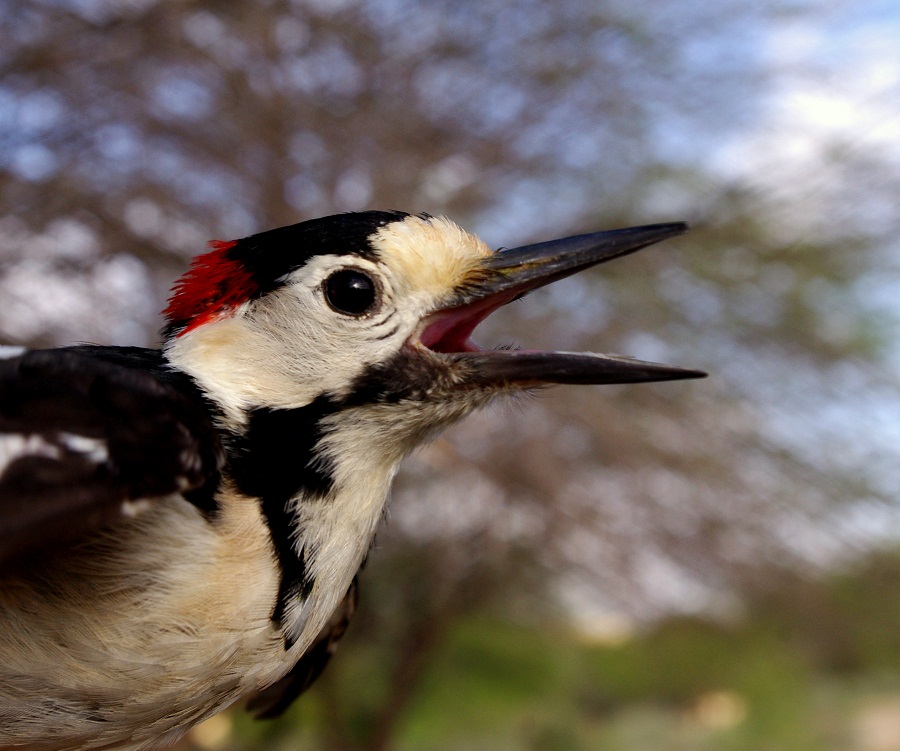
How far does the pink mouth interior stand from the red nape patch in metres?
0.26

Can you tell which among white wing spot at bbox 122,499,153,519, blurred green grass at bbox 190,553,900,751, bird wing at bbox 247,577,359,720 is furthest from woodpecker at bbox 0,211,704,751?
blurred green grass at bbox 190,553,900,751

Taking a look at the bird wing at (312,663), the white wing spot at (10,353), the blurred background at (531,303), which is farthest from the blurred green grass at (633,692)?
the white wing spot at (10,353)

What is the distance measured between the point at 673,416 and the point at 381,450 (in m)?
3.20

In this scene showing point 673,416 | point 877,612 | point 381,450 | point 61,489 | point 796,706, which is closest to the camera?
point 61,489

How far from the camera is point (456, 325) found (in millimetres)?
1298

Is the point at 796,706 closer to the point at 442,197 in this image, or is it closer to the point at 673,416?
the point at 673,416

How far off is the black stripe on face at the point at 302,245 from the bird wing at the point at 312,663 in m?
0.59

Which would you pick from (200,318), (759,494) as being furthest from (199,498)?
(759,494)

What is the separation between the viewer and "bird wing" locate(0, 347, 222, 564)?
883 millimetres

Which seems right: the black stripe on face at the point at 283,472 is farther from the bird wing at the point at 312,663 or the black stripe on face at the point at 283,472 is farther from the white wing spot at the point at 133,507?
the bird wing at the point at 312,663

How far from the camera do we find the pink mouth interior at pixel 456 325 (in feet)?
4.14

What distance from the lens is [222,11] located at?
9.52 feet

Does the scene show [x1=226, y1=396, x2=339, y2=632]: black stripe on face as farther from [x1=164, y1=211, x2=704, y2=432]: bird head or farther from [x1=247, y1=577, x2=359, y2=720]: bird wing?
[x1=247, y1=577, x2=359, y2=720]: bird wing

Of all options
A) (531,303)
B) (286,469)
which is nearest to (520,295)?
(286,469)
